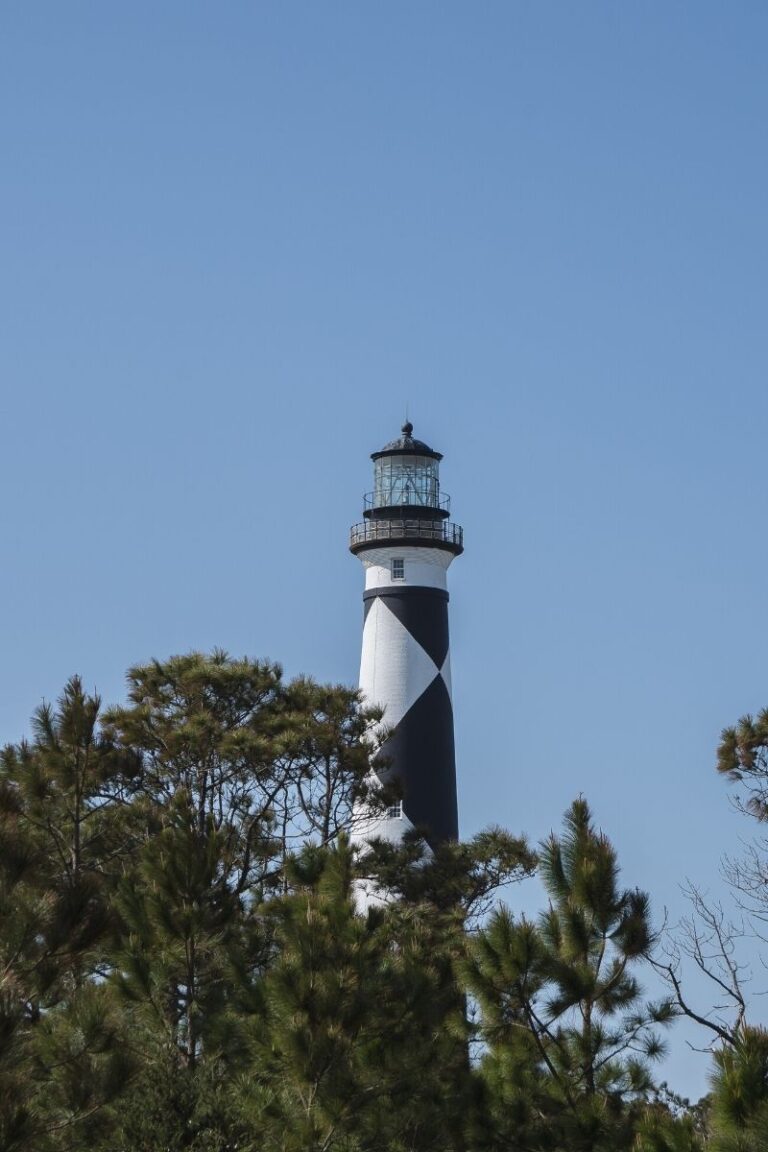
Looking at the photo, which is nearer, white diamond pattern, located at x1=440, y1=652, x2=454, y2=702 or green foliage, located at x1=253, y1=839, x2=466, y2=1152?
green foliage, located at x1=253, y1=839, x2=466, y2=1152

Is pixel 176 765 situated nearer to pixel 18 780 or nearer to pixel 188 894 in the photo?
pixel 18 780

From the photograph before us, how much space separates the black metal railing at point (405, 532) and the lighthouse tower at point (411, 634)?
2 cm

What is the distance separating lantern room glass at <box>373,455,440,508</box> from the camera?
4184 centimetres

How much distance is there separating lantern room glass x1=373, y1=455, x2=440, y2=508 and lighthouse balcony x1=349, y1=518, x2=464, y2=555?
0.84 metres

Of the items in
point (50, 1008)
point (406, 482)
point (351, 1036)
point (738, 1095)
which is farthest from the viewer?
point (406, 482)

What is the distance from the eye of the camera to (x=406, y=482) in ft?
138

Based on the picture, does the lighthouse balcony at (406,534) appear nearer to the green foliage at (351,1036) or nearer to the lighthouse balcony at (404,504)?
the lighthouse balcony at (404,504)

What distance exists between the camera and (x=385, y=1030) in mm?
17000

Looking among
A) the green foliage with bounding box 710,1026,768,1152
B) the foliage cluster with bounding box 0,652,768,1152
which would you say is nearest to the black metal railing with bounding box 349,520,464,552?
the foliage cluster with bounding box 0,652,768,1152

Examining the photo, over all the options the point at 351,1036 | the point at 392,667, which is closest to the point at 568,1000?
the point at 351,1036

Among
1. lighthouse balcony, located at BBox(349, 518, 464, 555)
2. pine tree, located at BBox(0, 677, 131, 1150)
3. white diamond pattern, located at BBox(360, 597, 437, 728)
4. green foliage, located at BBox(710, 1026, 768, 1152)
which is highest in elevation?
lighthouse balcony, located at BBox(349, 518, 464, 555)

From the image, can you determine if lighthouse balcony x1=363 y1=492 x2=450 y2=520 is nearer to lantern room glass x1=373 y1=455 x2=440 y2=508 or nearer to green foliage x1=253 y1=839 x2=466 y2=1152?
lantern room glass x1=373 y1=455 x2=440 y2=508

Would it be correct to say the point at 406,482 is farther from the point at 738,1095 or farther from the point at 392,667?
the point at 738,1095

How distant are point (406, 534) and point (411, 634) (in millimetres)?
2370
